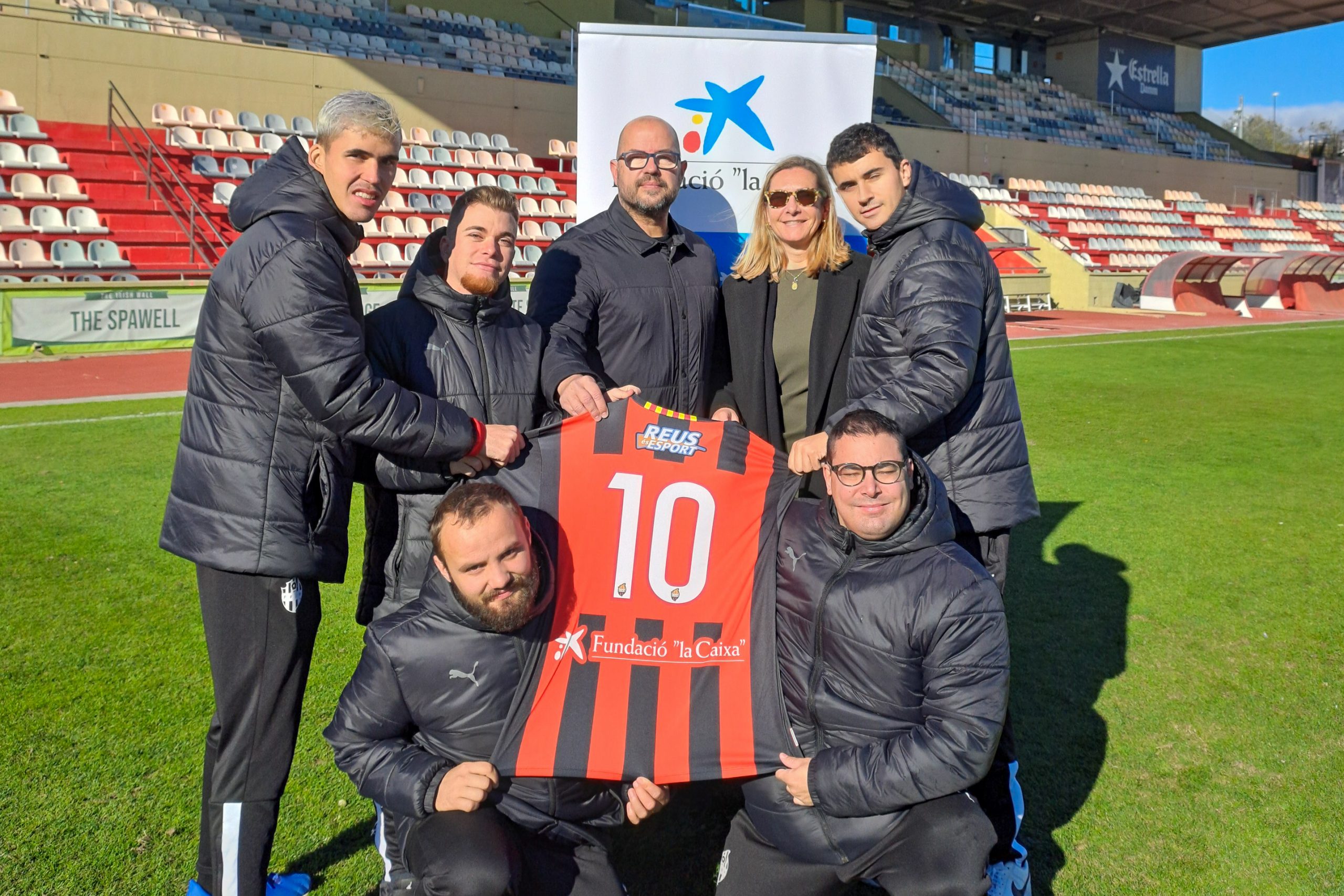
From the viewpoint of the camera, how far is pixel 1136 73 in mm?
47906

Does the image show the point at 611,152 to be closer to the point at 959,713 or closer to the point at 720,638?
the point at 720,638

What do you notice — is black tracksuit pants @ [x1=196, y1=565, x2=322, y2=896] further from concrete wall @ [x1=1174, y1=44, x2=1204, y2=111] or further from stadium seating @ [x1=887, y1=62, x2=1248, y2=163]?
concrete wall @ [x1=1174, y1=44, x2=1204, y2=111]

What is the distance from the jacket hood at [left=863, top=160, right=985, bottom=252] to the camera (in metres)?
2.97

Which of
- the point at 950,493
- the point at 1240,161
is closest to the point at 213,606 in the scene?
the point at 950,493

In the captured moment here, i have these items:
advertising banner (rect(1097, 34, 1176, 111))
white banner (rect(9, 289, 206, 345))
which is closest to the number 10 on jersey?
white banner (rect(9, 289, 206, 345))

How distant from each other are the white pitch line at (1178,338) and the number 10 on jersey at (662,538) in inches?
564

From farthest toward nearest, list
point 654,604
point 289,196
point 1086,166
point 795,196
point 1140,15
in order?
point 1140,15, point 1086,166, point 795,196, point 654,604, point 289,196

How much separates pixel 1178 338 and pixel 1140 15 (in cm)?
3149

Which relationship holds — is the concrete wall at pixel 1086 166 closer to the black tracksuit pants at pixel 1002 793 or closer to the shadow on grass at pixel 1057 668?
the shadow on grass at pixel 1057 668

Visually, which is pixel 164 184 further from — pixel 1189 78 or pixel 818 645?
pixel 1189 78

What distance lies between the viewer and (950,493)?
305cm

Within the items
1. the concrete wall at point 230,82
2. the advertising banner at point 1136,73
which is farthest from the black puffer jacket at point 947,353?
the advertising banner at point 1136,73

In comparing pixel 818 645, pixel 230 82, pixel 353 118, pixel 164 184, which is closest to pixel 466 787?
pixel 818 645

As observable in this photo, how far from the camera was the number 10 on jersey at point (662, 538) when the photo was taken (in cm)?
283
